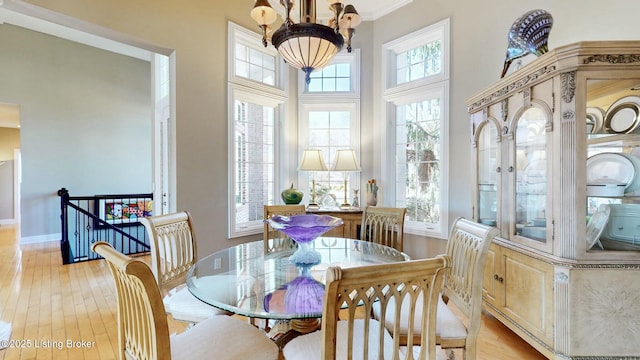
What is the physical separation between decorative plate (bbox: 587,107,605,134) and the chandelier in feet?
5.29

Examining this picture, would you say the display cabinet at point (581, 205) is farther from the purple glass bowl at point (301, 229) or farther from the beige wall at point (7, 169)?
the beige wall at point (7, 169)

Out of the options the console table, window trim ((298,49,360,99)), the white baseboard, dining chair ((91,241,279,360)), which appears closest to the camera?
dining chair ((91,241,279,360))

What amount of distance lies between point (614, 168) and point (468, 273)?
1.23 metres

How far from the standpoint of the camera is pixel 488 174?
258 centimetres

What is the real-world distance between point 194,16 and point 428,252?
12.5ft

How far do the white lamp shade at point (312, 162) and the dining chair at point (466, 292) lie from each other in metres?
2.09

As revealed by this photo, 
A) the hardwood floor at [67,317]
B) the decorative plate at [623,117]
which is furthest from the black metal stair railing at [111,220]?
the decorative plate at [623,117]

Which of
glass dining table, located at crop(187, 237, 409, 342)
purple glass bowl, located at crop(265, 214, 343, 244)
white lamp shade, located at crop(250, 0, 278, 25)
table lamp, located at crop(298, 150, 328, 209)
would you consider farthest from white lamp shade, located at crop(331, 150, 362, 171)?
white lamp shade, located at crop(250, 0, 278, 25)

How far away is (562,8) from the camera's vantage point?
8.00 feet

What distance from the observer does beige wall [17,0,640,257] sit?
282 cm

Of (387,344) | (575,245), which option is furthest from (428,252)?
(387,344)

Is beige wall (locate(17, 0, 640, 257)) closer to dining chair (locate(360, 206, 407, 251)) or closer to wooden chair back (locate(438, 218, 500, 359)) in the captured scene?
dining chair (locate(360, 206, 407, 251))

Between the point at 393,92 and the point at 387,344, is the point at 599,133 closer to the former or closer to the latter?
the point at 387,344

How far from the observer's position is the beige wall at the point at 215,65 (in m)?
2.82
